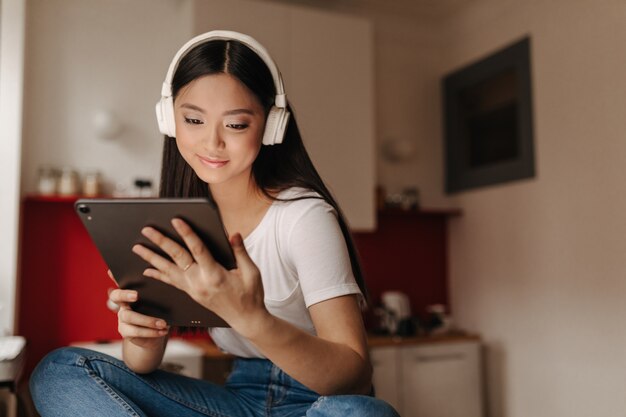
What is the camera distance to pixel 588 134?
111 inches

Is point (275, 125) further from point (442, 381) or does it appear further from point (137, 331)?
point (442, 381)

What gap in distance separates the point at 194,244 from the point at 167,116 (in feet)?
1.60

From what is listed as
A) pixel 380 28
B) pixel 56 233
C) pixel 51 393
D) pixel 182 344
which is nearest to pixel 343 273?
pixel 51 393

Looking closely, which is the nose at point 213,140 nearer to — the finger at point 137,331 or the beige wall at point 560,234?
the finger at point 137,331

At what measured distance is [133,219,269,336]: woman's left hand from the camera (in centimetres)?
84

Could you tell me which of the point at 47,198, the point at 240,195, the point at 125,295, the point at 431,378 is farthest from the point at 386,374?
the point at 125,295

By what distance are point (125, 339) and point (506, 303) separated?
255cm

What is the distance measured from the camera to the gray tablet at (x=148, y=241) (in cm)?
87

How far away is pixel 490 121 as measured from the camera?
11.5ft

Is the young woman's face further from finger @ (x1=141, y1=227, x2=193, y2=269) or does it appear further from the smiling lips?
finger @ (x1=141, y1=227, x2=193, y2=269)

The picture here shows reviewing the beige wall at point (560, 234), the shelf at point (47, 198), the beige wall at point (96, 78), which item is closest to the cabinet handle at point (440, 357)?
the beige wall at point (560, 234)

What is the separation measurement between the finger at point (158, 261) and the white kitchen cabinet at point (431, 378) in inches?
89.7

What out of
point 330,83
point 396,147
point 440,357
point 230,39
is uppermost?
point 330,83

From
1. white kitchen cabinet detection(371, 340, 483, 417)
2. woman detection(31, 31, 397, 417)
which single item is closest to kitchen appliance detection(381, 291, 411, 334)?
white kitchen cabinet detection(371, 340, 483, 417)
